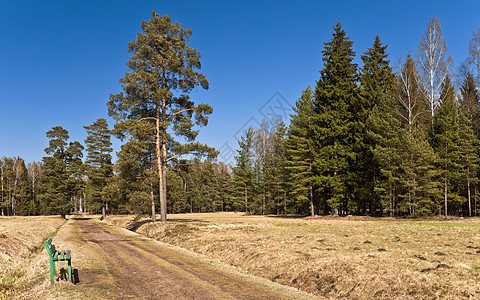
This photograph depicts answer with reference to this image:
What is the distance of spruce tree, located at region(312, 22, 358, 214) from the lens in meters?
40.7

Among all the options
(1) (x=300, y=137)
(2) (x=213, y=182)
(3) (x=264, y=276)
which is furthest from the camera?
(2) (x=213, y=182)

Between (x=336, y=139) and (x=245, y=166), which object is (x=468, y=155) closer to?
(x=336, y=139)

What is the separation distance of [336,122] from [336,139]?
2665mm

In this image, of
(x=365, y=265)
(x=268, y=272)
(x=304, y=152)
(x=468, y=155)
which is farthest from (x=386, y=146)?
(x=268, y=272)

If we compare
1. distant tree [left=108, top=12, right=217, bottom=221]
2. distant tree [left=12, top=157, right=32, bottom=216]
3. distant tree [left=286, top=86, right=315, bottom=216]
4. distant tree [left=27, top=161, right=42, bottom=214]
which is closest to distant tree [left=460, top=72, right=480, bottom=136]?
distant tree [left=286, top=86, right=315, bottom=216]

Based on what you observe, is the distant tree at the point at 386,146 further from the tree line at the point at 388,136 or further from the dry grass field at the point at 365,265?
the dry grass field at the point at 365,265

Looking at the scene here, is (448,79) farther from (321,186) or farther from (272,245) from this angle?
(272,245)

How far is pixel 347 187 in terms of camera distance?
4044 centimetres

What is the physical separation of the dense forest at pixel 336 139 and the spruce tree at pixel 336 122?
0.53 feet

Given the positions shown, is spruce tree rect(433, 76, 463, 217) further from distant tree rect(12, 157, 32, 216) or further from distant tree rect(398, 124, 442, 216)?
distant tree rect(12, 157, 32, 216)

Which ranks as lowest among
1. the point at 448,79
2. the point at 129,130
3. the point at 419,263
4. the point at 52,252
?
the point at 419,263

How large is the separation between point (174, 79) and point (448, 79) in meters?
39.5

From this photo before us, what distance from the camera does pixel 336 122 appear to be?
41.7 meters

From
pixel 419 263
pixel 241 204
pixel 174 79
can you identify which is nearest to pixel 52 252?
pixel 419 263
